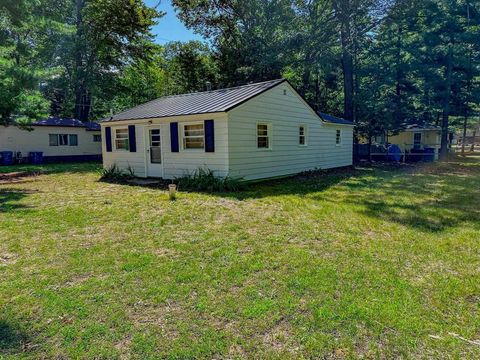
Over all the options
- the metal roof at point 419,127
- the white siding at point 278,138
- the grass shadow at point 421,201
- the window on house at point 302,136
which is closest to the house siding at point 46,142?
the white siding at point 278,138

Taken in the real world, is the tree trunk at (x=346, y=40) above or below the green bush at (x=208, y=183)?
above

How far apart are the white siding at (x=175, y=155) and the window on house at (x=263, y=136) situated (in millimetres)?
1865

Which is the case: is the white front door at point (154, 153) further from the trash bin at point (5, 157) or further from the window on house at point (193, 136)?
the trash bin at point (5, 157)

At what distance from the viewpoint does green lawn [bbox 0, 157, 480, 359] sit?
2.60 m

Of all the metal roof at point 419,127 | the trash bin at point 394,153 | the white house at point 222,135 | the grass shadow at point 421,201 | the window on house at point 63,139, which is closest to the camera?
the grass shadow at point 421,201

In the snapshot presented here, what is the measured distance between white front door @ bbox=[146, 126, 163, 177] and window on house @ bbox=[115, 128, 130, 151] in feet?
4.55

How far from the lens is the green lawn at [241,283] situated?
2.60 meters

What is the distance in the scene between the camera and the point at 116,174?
42.6 ft

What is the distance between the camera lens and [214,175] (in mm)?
10766

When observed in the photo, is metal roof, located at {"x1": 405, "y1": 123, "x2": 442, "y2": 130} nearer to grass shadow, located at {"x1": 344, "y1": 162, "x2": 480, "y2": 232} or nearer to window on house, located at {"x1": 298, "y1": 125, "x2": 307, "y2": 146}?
grass shadow, located at {"x1": 344, "y1": 162, "x2": 480, "y2": 232}

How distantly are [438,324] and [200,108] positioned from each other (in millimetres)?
9586

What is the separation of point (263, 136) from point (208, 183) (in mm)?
3085

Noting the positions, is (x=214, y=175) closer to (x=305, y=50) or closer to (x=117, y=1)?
(x=305, y=50)

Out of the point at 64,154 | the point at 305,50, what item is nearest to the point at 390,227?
the point at 305,50
